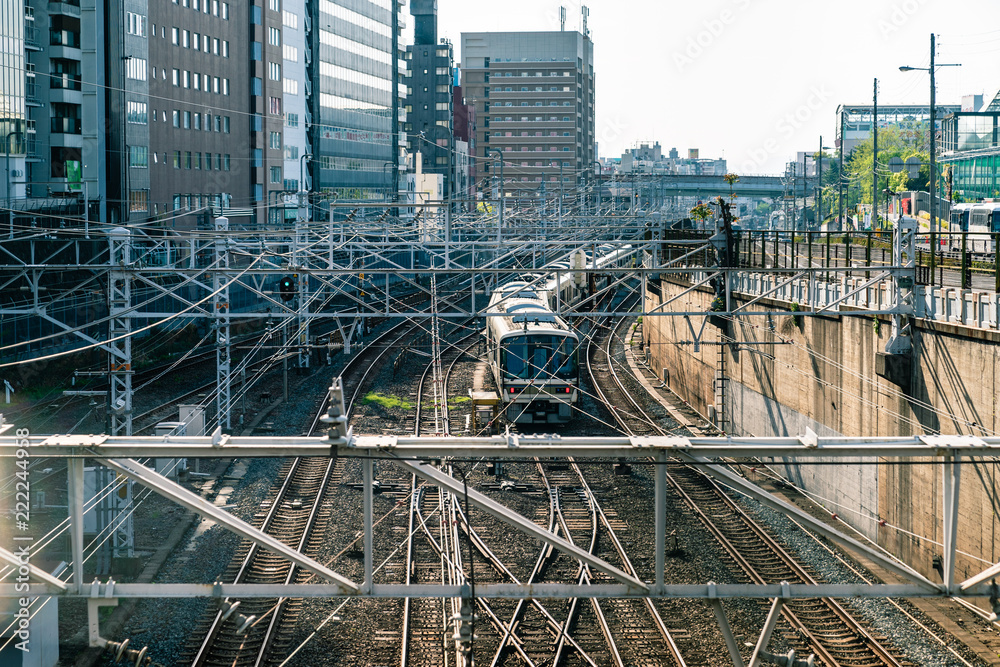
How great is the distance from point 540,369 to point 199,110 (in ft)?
107

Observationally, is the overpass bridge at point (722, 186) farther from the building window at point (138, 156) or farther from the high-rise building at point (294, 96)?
the building window at point (138, 156)

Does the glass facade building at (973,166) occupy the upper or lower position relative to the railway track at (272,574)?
upper

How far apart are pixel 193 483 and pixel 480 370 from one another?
15.6 m

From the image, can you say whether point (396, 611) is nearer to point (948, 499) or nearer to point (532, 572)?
point (532, 572)

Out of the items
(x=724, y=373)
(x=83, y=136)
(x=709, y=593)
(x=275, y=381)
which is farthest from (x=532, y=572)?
(x=83, y=136)

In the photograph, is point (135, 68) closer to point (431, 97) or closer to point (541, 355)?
point (541, 355)

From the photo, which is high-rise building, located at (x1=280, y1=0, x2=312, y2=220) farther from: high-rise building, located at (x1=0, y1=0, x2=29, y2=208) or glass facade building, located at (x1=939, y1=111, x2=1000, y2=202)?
glass facade building, located at (x1=939, y1=111, x2=1000, y2=202)

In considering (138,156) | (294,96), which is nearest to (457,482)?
(138,156)

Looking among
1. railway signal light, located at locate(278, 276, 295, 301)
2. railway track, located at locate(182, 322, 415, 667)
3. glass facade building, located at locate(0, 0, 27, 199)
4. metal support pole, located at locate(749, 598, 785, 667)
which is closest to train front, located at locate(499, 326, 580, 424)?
railway track, located at locate(182, 322, 415, 667)

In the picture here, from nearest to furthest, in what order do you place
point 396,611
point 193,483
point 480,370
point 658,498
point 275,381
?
point 658,498 < point 396,611 < point 193,483 < point 275,381 < point 480,370

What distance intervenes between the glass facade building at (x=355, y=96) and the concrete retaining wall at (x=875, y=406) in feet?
154

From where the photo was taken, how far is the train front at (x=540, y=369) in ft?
80.6

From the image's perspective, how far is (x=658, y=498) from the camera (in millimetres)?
7184

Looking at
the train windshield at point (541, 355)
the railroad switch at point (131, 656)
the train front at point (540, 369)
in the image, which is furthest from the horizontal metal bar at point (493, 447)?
the train windshield at point (541, 355)
